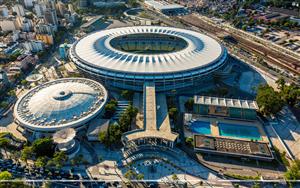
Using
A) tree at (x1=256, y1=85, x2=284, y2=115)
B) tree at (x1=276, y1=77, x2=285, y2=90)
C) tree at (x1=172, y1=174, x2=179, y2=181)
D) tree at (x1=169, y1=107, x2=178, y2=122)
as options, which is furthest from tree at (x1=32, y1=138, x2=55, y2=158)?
tree at (x1=276, y1=77, x2=285, y2=90)

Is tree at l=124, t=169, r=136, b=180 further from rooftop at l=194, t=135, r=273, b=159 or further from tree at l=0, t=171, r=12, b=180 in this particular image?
tree at l=0, t=171, r=12, b=180

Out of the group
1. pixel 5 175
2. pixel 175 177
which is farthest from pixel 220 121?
pixel 5 175

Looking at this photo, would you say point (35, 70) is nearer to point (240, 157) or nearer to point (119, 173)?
point (119, 173)

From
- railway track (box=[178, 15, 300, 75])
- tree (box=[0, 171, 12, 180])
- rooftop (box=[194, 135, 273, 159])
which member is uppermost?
railway track (box=[178, 15, 300, 75])

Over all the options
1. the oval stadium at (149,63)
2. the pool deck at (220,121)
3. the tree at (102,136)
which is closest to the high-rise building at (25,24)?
the oval stadium at (149,63)

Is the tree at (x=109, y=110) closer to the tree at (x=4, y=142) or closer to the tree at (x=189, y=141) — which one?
the tree at (x=189, y=141)
